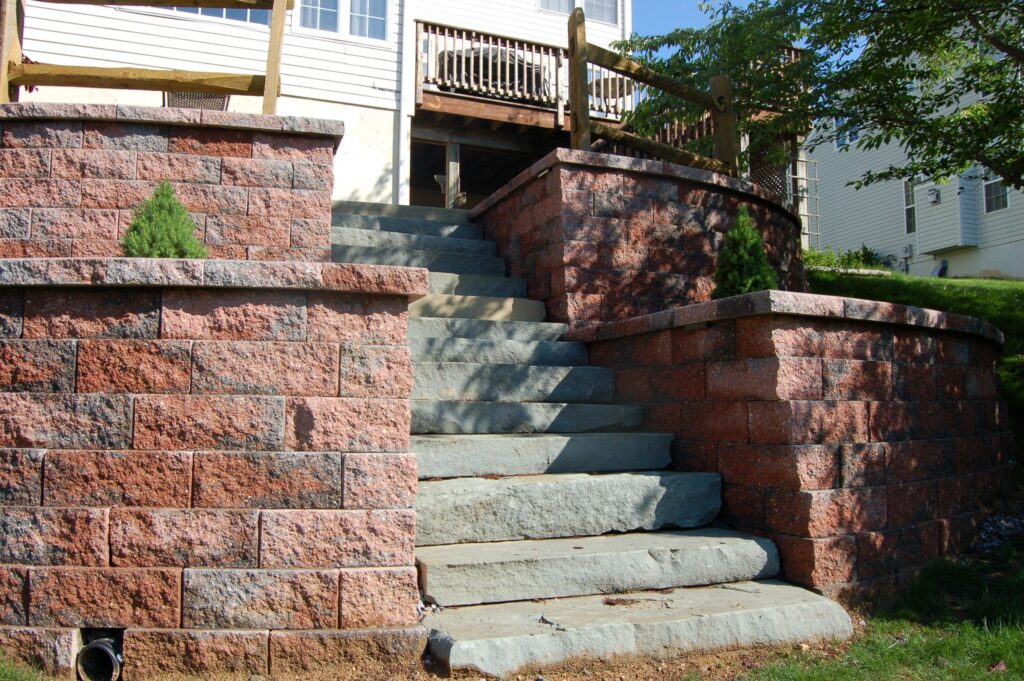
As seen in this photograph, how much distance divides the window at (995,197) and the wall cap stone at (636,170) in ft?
41.6

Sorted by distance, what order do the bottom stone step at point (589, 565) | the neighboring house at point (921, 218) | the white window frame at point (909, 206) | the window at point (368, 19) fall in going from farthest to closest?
the white window frame at point (909, 206) → the neighboring house at point (921, 218) → the window at point (368, 19) → the bottom stone step at point (589, 565)

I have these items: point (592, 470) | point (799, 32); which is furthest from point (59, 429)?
point (799, 32)

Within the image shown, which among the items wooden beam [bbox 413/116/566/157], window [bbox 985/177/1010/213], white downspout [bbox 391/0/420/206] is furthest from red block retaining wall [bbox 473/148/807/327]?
window [bbox 985/177/1010/213]

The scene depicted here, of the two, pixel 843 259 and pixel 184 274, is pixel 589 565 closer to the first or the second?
pixel 184 274

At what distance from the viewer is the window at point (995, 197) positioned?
1645 centimetres

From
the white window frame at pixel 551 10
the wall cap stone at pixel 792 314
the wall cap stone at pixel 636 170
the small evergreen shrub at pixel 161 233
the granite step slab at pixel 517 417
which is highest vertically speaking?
the white window frame at pixel 551 10

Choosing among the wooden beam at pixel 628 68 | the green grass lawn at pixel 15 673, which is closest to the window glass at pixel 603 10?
the wooden beam at pixel 628 68

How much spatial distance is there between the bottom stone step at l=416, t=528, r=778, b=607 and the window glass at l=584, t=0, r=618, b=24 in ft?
37.2

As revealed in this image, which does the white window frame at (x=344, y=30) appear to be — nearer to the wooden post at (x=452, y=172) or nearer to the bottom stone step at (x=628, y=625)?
the wooden post at (x=452, y=172)

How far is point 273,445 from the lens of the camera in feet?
9.96

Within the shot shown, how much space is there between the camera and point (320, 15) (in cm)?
1127

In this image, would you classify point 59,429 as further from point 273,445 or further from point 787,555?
point 787,555

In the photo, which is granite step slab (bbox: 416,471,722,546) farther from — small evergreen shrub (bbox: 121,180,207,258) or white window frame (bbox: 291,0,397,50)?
white window frame (bbox: 291,0,397,50)

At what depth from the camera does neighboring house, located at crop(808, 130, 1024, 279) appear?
1642cm
